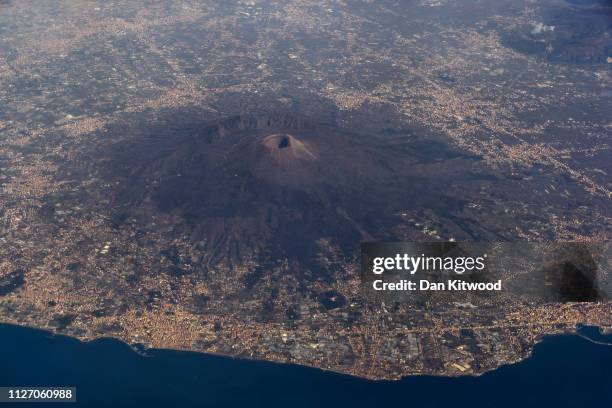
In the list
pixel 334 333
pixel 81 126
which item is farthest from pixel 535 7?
pixel 334 333

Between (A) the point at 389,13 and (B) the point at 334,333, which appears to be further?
(A) the point at 389,13

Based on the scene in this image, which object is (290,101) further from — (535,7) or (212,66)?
(535,7)

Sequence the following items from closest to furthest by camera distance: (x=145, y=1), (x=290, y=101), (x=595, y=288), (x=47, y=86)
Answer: (x=595, y=288)
(x=290, y=101)
(x=47, y=86)
(x=145, y=1)

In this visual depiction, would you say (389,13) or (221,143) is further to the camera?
(389,13)

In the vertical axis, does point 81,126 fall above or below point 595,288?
below

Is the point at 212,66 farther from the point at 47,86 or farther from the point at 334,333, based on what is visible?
the point at 334,333

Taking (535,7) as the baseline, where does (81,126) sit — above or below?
below

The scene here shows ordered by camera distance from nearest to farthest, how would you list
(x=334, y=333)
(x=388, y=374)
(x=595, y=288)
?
(x=388, y=374) < (x=334, y=333) < (x=595, y=288)

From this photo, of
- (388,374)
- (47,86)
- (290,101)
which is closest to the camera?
(388,374)

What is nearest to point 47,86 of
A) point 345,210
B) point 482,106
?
point 345,210
